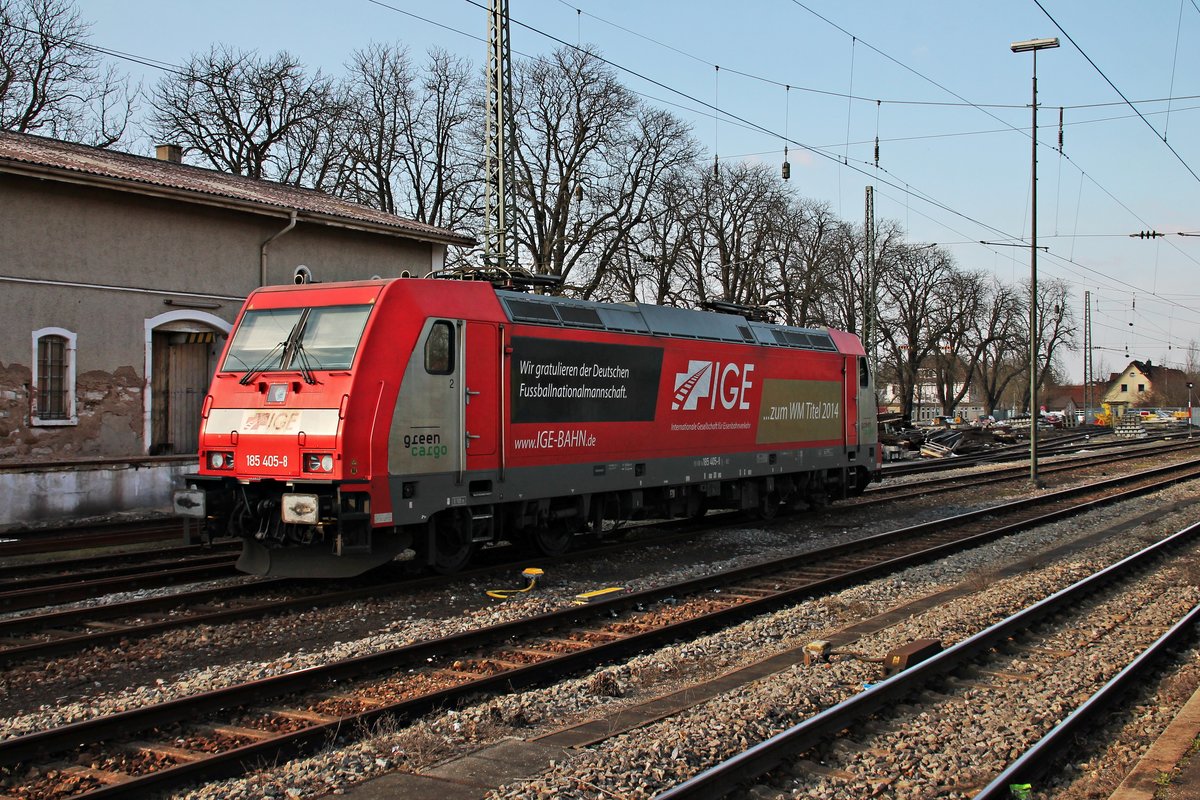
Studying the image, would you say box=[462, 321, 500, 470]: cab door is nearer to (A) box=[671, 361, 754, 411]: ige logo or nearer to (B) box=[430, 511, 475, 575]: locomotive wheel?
(B) box=[430, 511, 475, 575]: locomotive wheel

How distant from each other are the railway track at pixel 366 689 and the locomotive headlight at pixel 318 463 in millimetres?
2409

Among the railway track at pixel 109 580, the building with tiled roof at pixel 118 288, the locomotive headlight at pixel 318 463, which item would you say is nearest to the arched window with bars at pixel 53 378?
the building with tiled roof at pixel 118 288

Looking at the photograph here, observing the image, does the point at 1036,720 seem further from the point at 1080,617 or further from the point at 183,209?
the point at 183,209

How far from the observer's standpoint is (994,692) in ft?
24.0

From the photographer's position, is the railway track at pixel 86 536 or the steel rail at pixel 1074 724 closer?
the steel rail at pixel 1074 724

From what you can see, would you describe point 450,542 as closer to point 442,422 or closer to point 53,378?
point 442,422

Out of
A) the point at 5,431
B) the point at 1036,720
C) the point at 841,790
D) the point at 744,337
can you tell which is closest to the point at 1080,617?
the point at 1036,720

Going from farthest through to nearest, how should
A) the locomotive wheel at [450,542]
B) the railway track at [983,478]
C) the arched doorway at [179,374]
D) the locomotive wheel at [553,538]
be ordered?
1. the railway track at [983,478]
2. the arched doorway at [179,374]
3. the locomotive wheel at [553,538]
4. the locomotive wheel at [450,542]

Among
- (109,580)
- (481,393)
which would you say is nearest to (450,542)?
(481,393)

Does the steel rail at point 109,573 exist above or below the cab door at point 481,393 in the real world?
below

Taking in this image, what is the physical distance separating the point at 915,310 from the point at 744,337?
57.0 metres

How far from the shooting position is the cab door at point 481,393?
10.9m

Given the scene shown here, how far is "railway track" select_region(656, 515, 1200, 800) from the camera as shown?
17.8ft

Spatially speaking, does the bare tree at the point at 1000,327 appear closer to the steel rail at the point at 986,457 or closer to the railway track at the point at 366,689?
the steel rail at the point at 986,457
